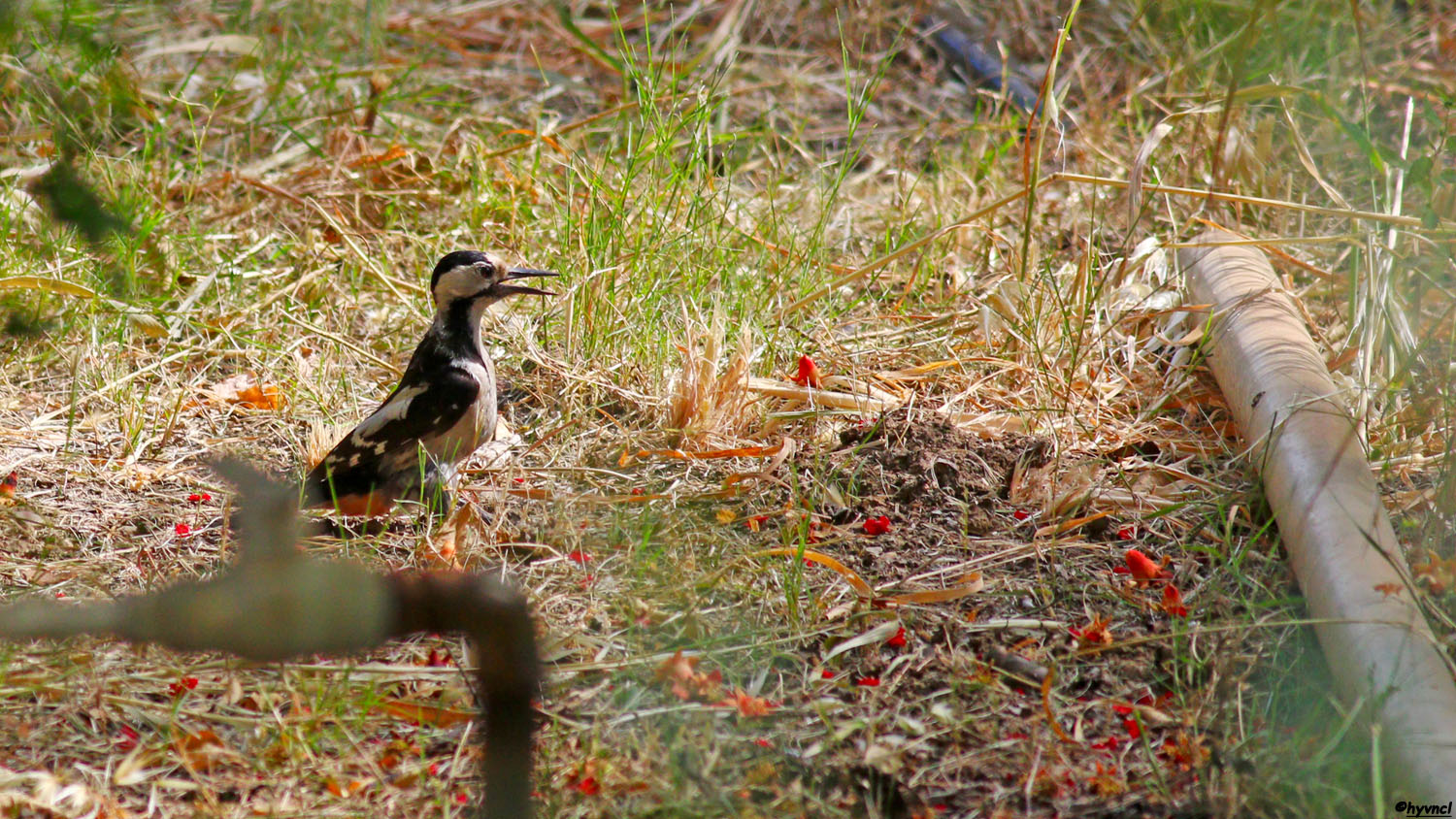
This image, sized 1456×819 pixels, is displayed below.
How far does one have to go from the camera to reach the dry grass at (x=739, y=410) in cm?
229

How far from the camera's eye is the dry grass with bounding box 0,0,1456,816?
7.52 ft

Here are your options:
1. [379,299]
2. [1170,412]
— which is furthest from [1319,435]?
[379,299]

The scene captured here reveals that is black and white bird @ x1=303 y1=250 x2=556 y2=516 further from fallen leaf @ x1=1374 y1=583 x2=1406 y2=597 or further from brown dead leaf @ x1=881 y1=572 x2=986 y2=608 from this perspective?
fallen leaf @ x1=1374 y1=583 x2=1406 y2=597

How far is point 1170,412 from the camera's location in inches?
146

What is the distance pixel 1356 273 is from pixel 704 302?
2055mm

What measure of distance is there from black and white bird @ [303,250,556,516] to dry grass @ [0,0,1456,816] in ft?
0.57

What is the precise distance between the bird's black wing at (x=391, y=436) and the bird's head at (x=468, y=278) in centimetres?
28

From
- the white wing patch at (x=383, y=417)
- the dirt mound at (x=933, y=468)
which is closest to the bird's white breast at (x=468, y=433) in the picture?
the white wing patch at (x=383, y=417)

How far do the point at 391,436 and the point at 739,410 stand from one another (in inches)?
40.0

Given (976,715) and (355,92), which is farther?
(355,92)

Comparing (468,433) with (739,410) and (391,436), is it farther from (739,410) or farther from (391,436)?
(739,410)

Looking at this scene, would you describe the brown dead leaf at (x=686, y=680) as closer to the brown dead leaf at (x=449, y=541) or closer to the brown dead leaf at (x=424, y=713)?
the brown dead leaf at (x=424, y=713)

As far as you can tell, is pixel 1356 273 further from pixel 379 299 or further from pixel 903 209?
pixel 379 299

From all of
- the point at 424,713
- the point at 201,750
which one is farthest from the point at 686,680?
the point at 201,750
